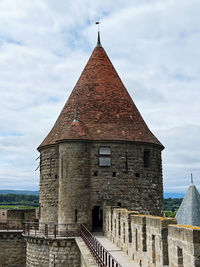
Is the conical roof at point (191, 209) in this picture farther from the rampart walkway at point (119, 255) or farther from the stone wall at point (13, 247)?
the stone wall at point (13, 247)

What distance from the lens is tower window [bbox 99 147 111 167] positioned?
63.6 ft

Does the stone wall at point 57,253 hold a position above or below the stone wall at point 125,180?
below

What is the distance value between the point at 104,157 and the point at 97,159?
0.42 m

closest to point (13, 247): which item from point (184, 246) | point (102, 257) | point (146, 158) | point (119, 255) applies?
point (146, 158)

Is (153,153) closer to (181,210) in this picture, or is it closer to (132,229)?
(181,210)

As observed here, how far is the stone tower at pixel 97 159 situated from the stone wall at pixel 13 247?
3.77 metres

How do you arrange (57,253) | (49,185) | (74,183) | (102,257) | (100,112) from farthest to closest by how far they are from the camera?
(100,112) → (49,185) → (74,183) → (57,253) → (102,257)

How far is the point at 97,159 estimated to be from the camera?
19359 mm

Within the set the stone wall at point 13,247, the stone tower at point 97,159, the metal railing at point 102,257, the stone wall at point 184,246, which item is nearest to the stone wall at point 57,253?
the stone tower at point 97,159

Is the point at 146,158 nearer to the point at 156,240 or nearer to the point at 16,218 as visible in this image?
the point at 16,218

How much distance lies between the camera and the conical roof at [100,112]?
19.9 metres

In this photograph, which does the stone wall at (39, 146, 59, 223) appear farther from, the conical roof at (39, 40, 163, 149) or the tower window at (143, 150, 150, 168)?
the tower window at (143, 150, 150, 168)

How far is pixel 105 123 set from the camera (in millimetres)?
20625

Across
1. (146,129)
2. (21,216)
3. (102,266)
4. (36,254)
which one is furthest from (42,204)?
(102,266)
